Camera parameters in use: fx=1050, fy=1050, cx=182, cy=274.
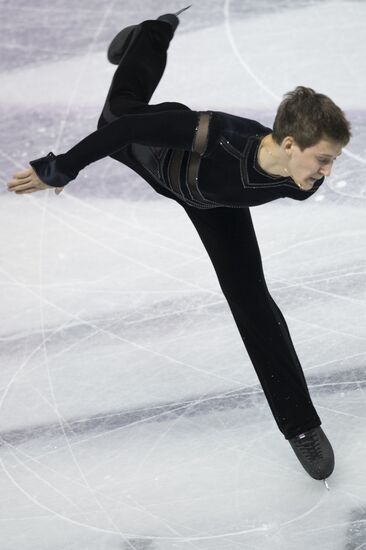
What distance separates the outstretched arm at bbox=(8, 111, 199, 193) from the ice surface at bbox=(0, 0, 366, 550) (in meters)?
0.90

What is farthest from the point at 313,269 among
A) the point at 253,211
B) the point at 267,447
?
the point at 267,447

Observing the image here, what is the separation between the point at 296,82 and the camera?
4.59m

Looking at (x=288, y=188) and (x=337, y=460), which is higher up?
(x=288, y=188)

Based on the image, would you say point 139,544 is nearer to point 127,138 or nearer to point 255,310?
point 255,310

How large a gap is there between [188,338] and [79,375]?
0.38 m

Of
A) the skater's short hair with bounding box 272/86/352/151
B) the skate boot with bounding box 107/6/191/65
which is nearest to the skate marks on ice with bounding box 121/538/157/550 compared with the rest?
the skater's short hair with bounding box 272/86/352/151

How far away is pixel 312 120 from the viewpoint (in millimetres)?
2424

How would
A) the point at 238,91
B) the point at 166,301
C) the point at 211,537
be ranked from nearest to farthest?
the point at 211,537
the point at 166,301
the point at 238,91

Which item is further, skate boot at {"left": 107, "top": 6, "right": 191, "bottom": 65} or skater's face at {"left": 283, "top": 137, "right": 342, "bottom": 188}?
skate boot at {"left": 107, "top": 6, "right": 191, "bottom": 65}

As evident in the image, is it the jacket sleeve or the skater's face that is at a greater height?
the jacket sleeve

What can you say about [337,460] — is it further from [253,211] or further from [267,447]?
[253,211]

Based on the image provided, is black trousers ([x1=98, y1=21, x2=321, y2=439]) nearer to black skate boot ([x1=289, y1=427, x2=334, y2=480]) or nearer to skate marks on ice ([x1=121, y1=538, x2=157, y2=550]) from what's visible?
Answer: black skate boot ([x1=289, y1=427, x2=334, y2=480])

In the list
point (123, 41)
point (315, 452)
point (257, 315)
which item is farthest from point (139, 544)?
point (123, 41)

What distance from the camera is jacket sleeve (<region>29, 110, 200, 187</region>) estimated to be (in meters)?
2.59
